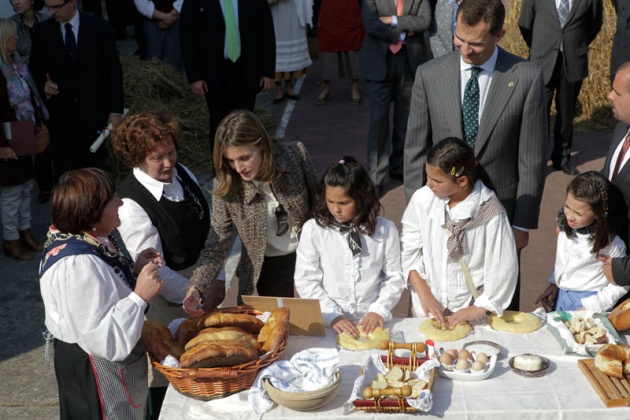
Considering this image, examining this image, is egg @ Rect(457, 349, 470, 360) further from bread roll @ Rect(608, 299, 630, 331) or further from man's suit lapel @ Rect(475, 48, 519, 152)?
man's suit lapel @ Rect(475, 48, 519, 152)

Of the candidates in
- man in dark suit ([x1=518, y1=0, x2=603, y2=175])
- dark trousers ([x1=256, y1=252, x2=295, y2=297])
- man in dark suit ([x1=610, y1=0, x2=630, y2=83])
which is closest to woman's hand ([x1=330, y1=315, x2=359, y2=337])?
dark trousers ([x1=256, y1=252, x2=295, y2=297])

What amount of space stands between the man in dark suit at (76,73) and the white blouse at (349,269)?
3602 millimetres

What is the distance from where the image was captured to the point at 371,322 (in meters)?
3.67

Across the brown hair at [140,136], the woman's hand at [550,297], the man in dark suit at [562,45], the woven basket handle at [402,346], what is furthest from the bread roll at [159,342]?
the man in dark suit at [562,45]

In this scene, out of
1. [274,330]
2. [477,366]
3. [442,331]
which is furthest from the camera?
[442,331]

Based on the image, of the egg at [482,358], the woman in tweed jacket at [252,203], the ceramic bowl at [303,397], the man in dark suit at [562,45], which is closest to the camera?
the ceramic bowl at [303,397]

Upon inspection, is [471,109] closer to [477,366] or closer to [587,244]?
[587,244]

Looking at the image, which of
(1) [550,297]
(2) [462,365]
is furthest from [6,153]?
(2) [462,365]

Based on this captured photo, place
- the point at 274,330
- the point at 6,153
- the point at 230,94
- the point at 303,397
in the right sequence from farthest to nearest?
the point at 230,94 → the point at 6,153 → the point at 274,330 → the point at 303,397

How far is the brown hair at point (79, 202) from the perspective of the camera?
10.5ft

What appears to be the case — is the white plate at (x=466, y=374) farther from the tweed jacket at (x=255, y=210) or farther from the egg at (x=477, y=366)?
the tweed jacket at (x=255, y=210)

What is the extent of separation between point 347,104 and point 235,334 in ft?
25.8

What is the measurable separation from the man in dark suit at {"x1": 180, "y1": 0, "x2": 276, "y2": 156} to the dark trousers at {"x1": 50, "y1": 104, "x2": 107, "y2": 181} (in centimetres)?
109

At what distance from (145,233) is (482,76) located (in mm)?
1928
